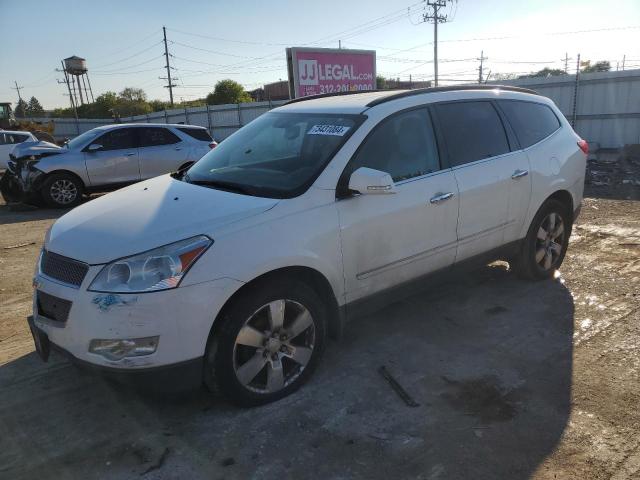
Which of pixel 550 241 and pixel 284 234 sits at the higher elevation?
pixel 284 234

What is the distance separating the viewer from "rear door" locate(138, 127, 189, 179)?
36.2 ft

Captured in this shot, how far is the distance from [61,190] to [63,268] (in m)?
8.53

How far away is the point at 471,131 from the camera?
4137 millimetres

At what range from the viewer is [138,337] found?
8.45ft

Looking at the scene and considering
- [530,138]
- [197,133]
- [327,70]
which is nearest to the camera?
[530,138]

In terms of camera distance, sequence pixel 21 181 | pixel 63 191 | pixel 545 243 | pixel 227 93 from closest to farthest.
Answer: pixel 545 243 < pixel 21 181 < pixel 63 191 < pixel 227 93

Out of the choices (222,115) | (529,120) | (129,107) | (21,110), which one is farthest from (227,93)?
(529,120)

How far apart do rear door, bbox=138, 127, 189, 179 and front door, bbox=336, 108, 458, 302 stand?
8.48 metres

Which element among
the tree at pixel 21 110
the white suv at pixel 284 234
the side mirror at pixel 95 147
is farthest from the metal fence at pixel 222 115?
the tree at pixel 21 110

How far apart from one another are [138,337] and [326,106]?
7.34 ft

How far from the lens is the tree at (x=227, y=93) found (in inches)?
A: 2286

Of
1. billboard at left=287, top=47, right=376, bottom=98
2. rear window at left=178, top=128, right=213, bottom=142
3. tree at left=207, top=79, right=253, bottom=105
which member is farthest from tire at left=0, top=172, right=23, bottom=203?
tree at left=207, top=79, right=253, bottom=105

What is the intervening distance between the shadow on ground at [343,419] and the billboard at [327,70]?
8.18m

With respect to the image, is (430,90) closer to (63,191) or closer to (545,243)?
(545,243)
